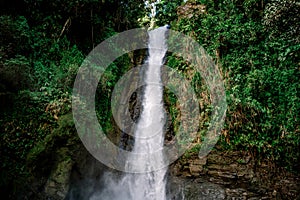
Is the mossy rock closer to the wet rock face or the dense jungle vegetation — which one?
the dense jungle vegetation

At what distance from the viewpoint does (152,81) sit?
10.1 m

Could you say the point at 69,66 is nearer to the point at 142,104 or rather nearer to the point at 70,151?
the point at 70,151

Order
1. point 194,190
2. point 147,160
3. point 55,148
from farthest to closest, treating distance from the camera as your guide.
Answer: point 147,160 → point 194,190 → point 55,148

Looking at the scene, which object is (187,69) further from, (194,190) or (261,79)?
(194,190)

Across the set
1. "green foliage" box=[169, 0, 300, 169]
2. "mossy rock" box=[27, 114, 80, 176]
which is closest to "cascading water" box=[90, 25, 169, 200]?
"mossy rock" box=[27, 114, 80, 176]

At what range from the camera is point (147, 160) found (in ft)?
25.2

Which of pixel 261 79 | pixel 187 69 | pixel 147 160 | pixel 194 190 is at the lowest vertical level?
pixel 194 190

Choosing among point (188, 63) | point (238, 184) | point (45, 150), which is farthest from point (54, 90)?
point (238, 184)

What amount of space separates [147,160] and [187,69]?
11.5ft

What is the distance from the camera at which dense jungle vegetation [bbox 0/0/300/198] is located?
5.10 meters

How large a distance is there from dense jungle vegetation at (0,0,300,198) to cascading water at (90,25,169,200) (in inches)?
50.6

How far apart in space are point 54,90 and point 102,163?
104 inches

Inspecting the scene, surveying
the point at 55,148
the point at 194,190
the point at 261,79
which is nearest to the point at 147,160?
the point at 194,190

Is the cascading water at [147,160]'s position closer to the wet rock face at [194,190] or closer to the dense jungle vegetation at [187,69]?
the wet rock face at [194,190]
